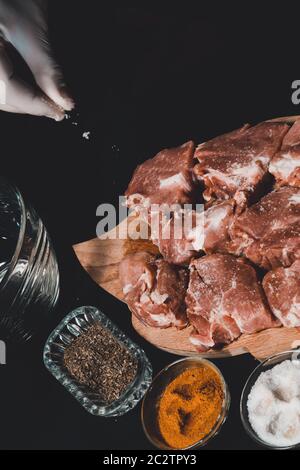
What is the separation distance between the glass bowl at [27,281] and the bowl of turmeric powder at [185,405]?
75cm

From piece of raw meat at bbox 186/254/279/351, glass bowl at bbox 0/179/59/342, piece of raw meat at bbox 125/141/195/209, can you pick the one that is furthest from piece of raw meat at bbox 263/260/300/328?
glass bowl at bbox 0/179/59/342

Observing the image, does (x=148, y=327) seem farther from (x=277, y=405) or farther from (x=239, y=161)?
(x=239, y=161)

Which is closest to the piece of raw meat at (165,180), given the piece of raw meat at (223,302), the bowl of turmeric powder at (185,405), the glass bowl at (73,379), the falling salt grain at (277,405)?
the piece of raw meat at (223,302)

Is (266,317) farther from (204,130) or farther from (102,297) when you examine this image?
(204,130)

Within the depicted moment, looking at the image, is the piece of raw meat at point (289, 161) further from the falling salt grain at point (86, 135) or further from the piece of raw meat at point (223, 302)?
the falling salt grain at point (86, 135)

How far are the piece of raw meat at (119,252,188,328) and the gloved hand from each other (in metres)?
0.90

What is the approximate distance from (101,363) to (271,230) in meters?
1.02

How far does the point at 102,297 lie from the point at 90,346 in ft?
0.95

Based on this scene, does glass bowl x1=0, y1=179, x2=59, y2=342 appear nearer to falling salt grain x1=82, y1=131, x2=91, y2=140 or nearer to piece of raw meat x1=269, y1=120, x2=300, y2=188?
falling salt grain x1=82, y1=131, x2=91, y2=140

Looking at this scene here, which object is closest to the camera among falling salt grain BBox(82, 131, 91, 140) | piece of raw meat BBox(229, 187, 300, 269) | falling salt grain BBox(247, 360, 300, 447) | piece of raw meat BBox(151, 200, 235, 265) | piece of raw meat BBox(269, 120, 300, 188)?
falling salt grain BBox(247, 360, 300, 447)

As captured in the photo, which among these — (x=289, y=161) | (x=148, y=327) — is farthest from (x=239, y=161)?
(x=148, y=327)

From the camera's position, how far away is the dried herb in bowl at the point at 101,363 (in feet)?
9.57

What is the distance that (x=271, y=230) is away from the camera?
2.67m

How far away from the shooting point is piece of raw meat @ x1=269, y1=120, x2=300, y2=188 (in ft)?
8.95
